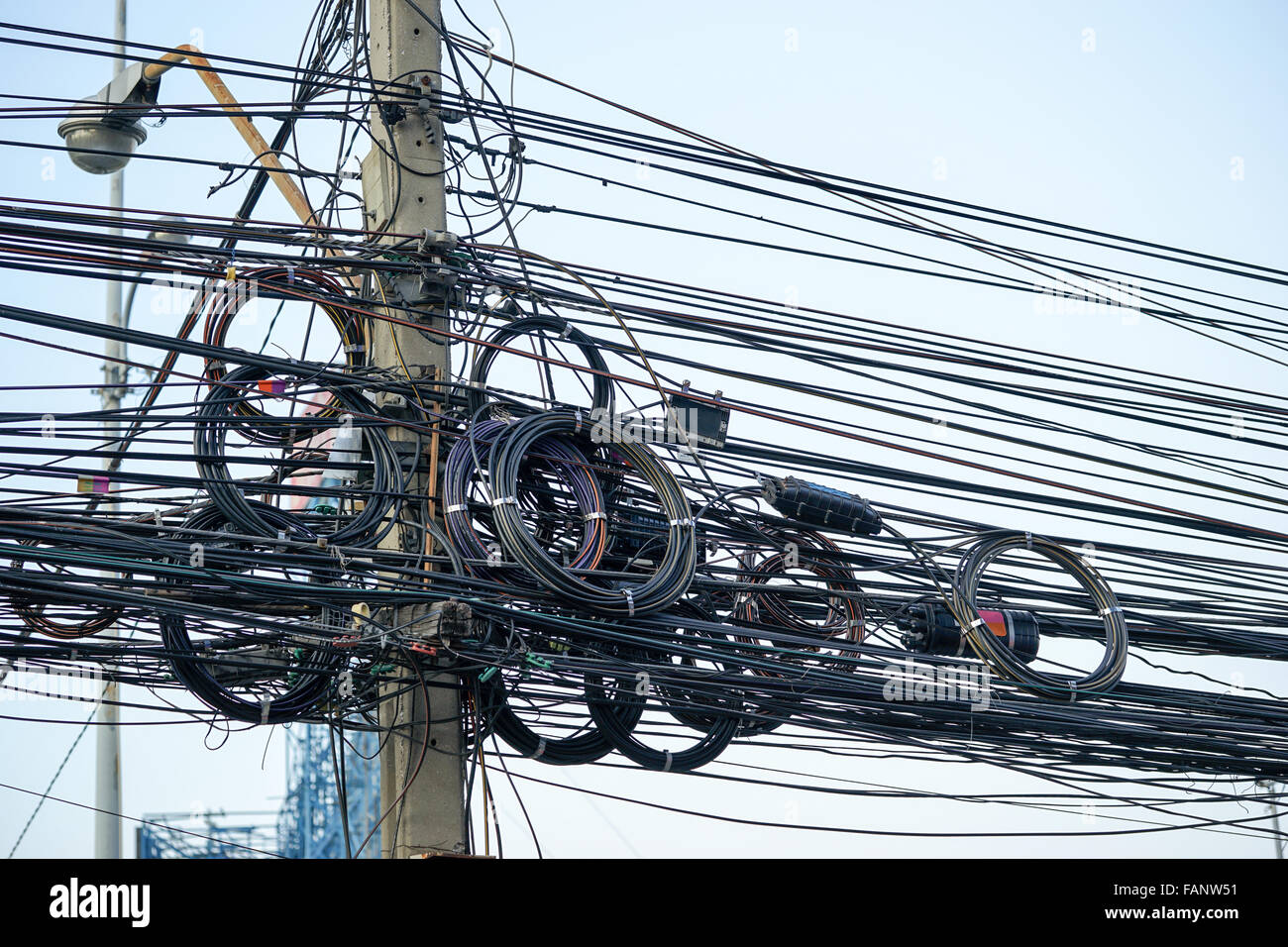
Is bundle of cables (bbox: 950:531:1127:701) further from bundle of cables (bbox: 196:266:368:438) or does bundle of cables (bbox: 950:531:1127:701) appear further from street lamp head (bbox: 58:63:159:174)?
street lamp head (bbox: 58:63:159:174)

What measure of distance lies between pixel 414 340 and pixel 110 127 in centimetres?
209

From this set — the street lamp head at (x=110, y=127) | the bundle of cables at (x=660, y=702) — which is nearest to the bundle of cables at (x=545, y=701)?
the bundle of cables at (x=660, y=702)

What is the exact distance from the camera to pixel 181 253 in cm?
695

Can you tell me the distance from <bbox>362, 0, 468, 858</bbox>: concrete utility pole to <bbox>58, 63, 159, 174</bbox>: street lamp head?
128 cm

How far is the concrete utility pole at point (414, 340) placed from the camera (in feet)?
22.3

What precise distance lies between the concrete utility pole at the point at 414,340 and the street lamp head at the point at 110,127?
1.28m

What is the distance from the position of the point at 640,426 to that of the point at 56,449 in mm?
3056

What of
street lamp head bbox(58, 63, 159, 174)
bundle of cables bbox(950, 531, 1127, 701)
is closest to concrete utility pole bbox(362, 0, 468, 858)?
street lamp head bbox(58, 63, 159, 174)

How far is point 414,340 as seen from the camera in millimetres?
7469

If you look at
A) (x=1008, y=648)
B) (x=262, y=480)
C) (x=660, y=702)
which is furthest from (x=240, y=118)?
(x=1008, y=648)

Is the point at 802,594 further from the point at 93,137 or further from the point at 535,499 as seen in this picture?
the point at 93,137

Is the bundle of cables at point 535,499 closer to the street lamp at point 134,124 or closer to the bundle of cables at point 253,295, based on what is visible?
the bundle of cables at point 253,295

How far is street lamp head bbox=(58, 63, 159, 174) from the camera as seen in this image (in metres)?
7.52

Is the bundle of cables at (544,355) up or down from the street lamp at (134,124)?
down
